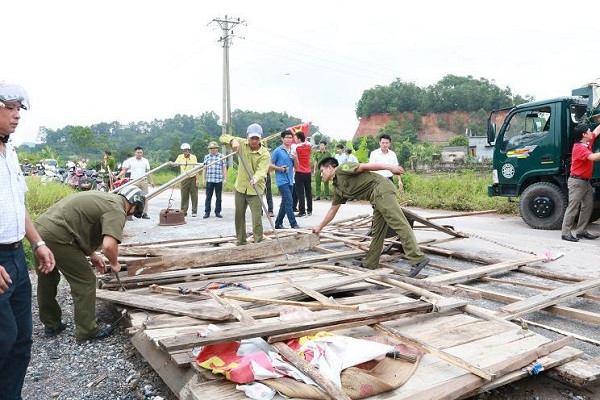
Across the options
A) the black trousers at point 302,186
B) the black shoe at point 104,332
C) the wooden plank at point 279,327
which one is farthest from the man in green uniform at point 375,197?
the black trousers at point 302,186

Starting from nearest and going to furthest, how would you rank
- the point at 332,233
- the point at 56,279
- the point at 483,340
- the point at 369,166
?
the point at 483,340 < the point at 56,279 < the point at 369,166 < the point at 332,233

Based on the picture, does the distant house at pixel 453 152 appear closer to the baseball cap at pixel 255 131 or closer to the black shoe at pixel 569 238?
the black shoe at pixel 569 238

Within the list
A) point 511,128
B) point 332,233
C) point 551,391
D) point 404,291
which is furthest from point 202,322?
point 511,128

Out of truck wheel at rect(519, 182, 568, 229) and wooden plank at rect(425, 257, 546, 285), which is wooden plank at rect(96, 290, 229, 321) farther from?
truck wheel at rect(519, 182, 568, 229)

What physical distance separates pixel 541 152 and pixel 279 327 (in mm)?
7346

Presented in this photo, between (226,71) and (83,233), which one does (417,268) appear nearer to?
(83,233)

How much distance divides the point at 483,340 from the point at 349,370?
3.72 feet

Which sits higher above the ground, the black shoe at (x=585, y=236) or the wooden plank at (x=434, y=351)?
the wooden plank at (x=434, y=351)

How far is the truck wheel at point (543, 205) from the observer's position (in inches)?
322

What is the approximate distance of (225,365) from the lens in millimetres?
2496

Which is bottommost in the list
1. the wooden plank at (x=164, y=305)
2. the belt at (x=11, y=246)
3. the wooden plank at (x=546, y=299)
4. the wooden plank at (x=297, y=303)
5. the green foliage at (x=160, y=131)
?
the wooden plank at (x=546, y=299)

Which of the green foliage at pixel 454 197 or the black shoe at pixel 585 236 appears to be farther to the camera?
the green foliage at pixel 454 197

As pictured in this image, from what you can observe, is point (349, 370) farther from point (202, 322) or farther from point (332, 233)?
point (332, 233)

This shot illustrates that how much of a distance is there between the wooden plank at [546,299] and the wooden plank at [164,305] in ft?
7.34
